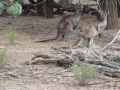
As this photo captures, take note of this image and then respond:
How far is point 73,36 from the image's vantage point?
11.8 m

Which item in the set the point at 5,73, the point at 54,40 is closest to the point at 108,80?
the point at 5,73

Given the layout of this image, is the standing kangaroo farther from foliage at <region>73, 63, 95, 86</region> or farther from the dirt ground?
foliage at <region>73, 63, 95, 86</region>

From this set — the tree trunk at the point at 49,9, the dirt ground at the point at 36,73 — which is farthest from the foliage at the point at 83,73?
the tree trunk at the point at 49,9

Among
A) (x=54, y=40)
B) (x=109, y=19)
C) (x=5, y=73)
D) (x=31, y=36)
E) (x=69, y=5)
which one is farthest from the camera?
(x=69, y=5)

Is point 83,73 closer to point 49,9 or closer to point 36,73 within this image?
point 36,73

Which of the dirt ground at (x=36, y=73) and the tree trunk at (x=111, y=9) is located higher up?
the tree trunk at (x=111, y=9)

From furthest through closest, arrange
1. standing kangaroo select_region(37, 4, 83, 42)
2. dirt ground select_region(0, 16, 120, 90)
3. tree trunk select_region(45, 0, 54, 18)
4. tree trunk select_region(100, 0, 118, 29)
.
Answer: tree trunk select_region(45, 0, 54, 18), tree trunk select_region(100, 0, 118, 29), standing kangaroo select_region(37, 4, 83, 42), dirt ground select_region(0, 16, 120, 90)

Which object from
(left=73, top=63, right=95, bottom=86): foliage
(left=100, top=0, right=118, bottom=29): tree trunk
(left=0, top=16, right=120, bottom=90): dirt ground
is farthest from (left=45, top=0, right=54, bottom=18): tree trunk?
(left=73, top=63, right=95, bottom=86): foliage

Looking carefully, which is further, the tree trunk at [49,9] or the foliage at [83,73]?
the tree trunk at [49,9]

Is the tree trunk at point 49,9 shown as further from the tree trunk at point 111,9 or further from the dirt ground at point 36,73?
the dirt ground at point 36,73

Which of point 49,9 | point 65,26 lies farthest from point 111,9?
point 49,9

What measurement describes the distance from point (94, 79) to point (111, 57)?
81 centimetres

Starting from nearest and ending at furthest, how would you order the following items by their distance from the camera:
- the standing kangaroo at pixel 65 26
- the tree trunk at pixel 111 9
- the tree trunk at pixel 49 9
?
the standing kangaroo at pixel 65 26
the tree trunk at pixel 111 9
the tree trunk at pixel 49 9

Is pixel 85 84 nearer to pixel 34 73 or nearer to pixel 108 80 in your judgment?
pixel 108 80
